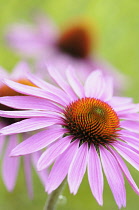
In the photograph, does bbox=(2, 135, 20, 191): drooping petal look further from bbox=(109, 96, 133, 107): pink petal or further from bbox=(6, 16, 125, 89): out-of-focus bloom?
bbox=(6, 16, 125, 89): out-of-focus bloom

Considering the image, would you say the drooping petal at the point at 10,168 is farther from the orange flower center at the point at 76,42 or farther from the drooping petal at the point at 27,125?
the orange flower center at the point at 76,42

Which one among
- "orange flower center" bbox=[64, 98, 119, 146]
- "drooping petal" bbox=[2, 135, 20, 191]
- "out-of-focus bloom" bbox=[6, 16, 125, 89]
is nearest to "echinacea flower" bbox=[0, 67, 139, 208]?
"orange flower center" bbox=[64, 98, 119, 146]

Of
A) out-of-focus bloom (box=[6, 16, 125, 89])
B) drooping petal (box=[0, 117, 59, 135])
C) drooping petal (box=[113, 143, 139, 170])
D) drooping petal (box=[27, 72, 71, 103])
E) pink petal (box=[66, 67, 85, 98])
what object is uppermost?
out-of-focus bloom (box=[6, 16, 125, 89])

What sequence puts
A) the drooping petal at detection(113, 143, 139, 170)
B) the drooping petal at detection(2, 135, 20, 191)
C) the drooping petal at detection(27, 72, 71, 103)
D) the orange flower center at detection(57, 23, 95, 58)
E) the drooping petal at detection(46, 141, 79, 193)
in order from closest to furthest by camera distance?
the drooping petal at detection(46, 141, 79, 193), the drooping petal at detection(113, 143, 139, 170), the drooping petal at detection(27, 72, 71, 103), the drooping petal at detection(2, 135, 20, 191), the orange flower center at detection(57, 23, 95, 58)

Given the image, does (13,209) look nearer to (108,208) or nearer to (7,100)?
(108,208)

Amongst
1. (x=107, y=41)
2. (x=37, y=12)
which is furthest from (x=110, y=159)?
(x=107, y=41)

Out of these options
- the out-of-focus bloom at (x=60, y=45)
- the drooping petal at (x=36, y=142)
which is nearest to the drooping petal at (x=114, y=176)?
the drooping petal at (x=36, y=142)

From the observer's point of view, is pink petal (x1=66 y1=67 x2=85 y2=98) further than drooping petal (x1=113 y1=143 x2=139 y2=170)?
Yes
